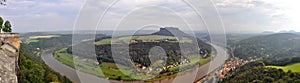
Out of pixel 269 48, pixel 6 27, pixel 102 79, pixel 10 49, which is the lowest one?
pixel 269 48

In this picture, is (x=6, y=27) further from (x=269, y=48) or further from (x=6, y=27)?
(x=269, y=48)

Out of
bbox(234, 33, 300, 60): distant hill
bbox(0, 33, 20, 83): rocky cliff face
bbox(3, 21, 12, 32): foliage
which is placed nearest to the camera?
bbox(0, 33, 20, 83): rocky cliff face

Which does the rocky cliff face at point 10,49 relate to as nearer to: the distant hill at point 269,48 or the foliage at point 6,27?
the foliage at point 6,27

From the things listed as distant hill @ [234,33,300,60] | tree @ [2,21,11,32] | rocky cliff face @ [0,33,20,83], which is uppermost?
tree @ [2,21,11,32]

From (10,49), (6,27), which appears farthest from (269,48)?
(10,49)

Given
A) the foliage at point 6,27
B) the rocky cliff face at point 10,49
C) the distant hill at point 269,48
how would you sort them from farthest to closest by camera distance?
the distant hill at point 269,48
the foliage at point 6,27
the rocky cliff face at point 10,49

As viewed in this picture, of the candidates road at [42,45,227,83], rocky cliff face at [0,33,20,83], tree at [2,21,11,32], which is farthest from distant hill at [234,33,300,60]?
rocky cliff face at [0,33,20,83]

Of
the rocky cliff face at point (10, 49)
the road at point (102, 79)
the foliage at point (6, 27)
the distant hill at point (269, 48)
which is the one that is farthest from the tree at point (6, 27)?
the distant hill at point (269, 48)

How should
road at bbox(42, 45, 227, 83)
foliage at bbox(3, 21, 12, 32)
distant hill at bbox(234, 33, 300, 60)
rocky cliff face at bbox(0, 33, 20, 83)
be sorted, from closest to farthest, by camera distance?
rocky cliff face at bbox(0, 33, 20, 83), foliage at bbox(3, 21, 12, 32), road at bbox(42, 45, 227, 83), distant hill at bbox(234, 33, 300, 60)

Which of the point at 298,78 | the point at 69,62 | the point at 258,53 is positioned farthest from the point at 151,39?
the point at 258,53

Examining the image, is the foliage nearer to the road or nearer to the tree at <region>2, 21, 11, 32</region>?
the tree at <region>2, 21, 11, 32</region>

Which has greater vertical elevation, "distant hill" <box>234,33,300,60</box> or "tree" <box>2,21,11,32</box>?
"tree" <box>2,21,11,32</box>

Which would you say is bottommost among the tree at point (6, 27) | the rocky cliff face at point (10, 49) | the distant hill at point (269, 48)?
the distant hill at point (269, 48)
